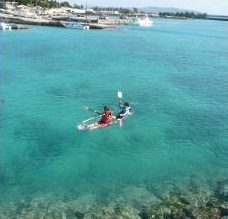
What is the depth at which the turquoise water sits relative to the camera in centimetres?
2655

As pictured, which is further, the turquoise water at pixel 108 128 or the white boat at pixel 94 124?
the white boat at pixel 94 124

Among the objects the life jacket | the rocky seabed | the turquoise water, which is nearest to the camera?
the rocky seabed

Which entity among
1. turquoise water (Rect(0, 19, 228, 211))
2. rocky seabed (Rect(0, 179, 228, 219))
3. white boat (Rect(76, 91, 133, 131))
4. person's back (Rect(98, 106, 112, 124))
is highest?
person's back (Rect(98, 106, 112, 124))

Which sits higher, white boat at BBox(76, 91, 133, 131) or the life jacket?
the life jacket

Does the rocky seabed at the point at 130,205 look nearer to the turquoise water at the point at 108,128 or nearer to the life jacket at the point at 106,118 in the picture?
the turquoise water at the point at 108,128

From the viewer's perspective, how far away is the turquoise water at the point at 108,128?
87.1 feet

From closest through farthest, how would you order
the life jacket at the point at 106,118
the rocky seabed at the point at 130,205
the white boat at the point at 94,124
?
the rocky seabed at the point at 130,205, the life jacket at the point at 106,118, the white boat at the point at 94,124

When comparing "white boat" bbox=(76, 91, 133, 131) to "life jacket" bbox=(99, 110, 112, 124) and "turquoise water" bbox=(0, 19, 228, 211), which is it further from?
"turquoise water" bbox=(0, 19, 228, 211)

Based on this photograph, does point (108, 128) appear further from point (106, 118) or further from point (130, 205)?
point (130, 205)

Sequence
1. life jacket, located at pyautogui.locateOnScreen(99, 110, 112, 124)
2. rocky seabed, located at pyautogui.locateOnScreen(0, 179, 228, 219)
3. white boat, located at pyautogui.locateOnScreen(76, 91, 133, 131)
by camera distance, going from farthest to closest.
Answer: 1. white boat, located at pyautogui.locateOnScreen(76, 91, 133, 131)
2. life jacket, located at pyautogui.locateOnScreen(99, 110, 112, 124)
3. rocky seabed, located at pyautogui.locateOnScreen(0, 179, 228, 219)

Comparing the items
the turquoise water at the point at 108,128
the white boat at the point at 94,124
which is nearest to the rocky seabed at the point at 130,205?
the turquoise water at the point at 108,128

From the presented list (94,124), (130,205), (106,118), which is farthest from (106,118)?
(130,205)

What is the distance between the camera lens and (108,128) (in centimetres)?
3434

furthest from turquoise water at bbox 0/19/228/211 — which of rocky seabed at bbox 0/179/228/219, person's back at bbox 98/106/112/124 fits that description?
person's back at bbox 98/106/112/124
